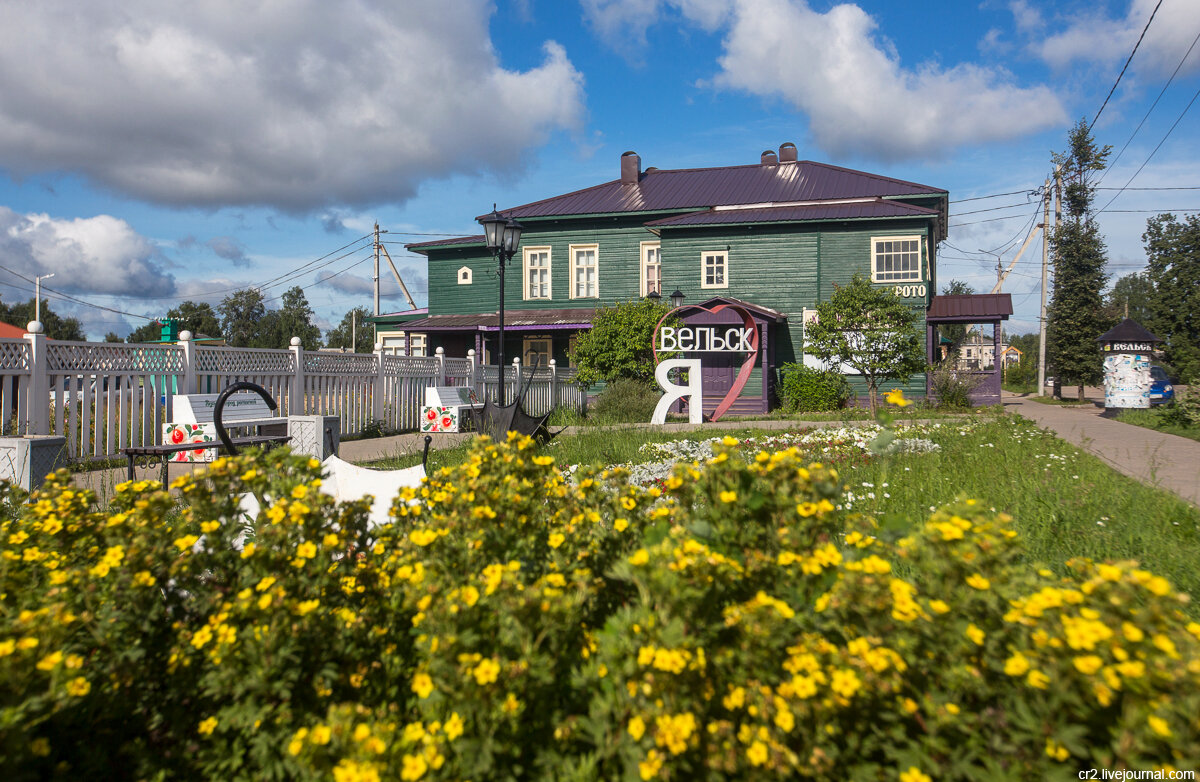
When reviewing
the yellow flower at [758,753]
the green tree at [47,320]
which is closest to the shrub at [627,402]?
the yellow flower at [758,753]

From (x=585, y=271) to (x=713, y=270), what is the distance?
481 cm

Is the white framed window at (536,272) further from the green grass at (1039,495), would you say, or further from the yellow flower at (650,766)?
the yellow flower at (650,766)

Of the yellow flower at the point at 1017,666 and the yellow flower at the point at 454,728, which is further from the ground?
the yellow flower at the point at 1017,666

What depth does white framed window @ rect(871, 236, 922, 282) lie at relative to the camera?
66.5 ft

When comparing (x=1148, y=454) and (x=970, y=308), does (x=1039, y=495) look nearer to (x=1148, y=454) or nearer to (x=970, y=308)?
(x=1148, y=454)

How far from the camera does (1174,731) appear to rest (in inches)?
44.5

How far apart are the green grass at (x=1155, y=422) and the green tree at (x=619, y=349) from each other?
1021cm

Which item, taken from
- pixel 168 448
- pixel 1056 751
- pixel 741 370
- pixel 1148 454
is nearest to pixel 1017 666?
pixel 1056 751

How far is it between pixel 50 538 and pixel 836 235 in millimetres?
21700

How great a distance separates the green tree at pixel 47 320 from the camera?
5338 centimetres

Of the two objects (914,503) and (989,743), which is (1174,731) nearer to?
(989,743)

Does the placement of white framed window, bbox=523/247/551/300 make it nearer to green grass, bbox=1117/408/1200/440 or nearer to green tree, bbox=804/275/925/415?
green tree, bbox=804/275/925/415

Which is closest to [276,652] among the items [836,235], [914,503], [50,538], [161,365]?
[50,538]

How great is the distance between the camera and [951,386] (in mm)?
19188
